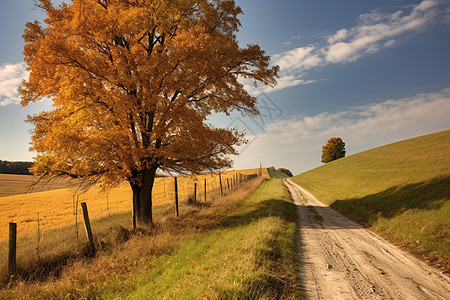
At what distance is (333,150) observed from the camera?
93.7m

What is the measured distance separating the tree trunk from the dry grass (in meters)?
0.88

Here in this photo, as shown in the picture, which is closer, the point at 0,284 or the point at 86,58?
the point at 0,284

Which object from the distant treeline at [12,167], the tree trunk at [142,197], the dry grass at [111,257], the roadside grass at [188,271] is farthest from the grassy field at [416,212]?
the distant treeline at [12,167]

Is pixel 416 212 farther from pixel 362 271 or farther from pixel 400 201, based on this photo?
pixel 362 271

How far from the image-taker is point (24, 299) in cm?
581

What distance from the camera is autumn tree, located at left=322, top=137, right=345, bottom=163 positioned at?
92.9 metres

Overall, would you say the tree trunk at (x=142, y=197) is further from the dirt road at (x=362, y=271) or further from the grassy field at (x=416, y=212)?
the grassy field at (x=416, y=212)

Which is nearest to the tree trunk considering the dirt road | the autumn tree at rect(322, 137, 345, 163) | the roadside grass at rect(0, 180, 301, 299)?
the roadside grass at rect(0, 180, 301, 299)

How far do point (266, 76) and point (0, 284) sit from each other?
1537 centimetres

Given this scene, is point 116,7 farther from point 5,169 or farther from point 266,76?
point 5,169

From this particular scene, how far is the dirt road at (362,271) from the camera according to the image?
200 inches

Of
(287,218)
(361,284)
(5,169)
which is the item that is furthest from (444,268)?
(5,169)

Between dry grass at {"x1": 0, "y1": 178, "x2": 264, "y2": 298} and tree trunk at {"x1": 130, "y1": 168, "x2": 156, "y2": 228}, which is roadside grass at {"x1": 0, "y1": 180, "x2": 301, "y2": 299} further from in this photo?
tree trunk at {"x1": 130, "y1": 168, "x2": 156, "y2": 228}

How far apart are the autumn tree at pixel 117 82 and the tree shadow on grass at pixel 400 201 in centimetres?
978
